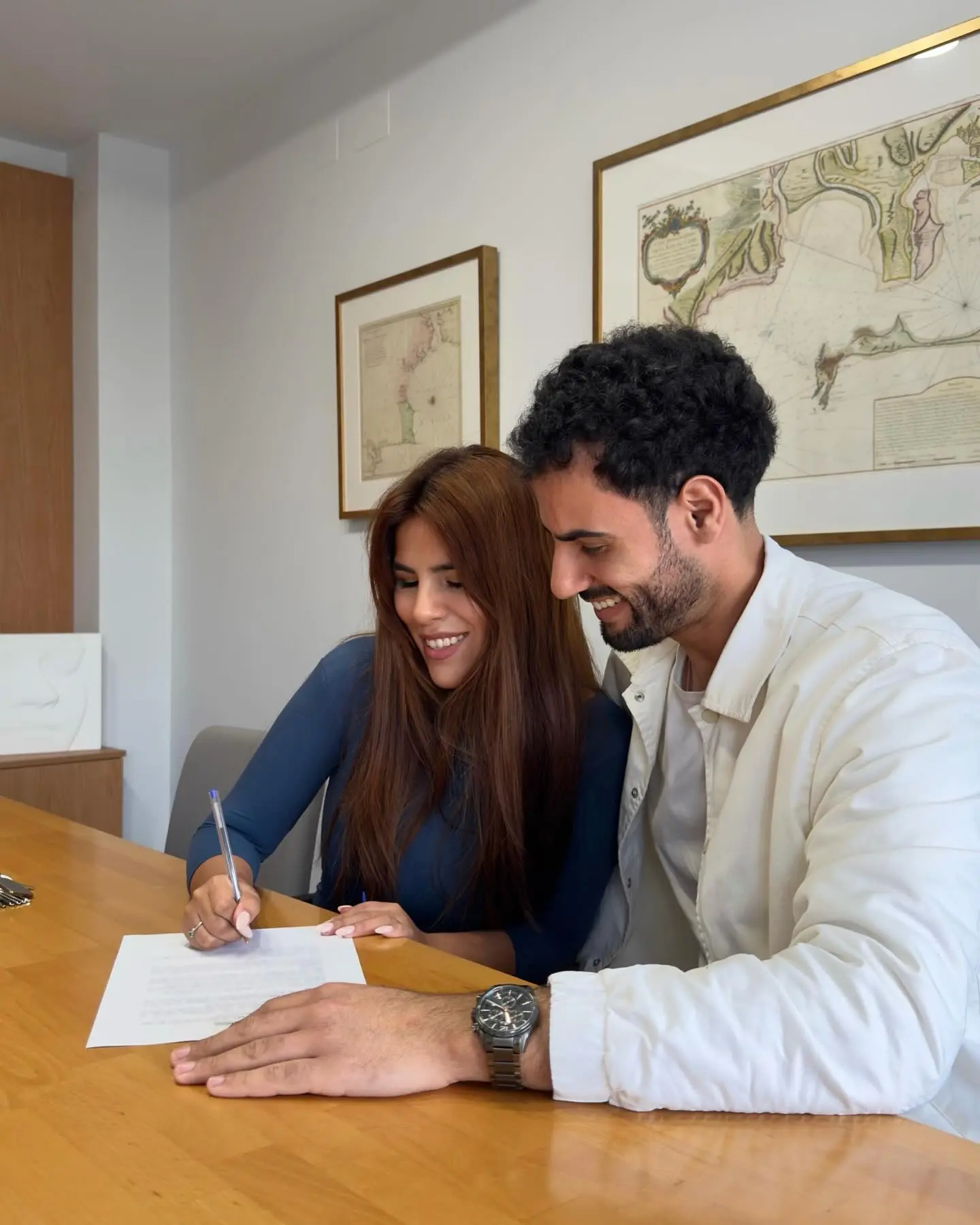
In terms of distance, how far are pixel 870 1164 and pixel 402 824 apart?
972 mm

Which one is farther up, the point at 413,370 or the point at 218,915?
the point at 413,370

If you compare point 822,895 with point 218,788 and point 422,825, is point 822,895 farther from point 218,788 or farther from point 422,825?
point 218,788

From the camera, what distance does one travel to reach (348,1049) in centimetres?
88

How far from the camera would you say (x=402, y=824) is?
5.39 ft

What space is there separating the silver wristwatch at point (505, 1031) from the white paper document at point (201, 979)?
0.24 meters

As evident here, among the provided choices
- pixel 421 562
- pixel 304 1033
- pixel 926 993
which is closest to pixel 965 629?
pixel 421 562

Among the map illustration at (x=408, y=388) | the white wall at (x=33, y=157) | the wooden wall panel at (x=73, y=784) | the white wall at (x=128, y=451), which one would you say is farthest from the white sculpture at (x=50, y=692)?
the white wall at (x=33, y=157)

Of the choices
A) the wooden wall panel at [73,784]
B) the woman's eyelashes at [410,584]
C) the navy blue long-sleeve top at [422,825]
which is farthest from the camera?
the wooden wall panel at [73,784]

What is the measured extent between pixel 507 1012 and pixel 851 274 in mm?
1388

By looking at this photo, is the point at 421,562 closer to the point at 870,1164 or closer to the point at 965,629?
the point at 965,629

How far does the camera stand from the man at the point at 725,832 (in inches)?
33.3

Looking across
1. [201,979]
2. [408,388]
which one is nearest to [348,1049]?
[201,979]

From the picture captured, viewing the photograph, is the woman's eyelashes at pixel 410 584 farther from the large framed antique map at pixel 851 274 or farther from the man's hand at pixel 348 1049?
the man's hand at pixel 348 1049

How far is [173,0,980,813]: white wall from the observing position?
2.01 meters
